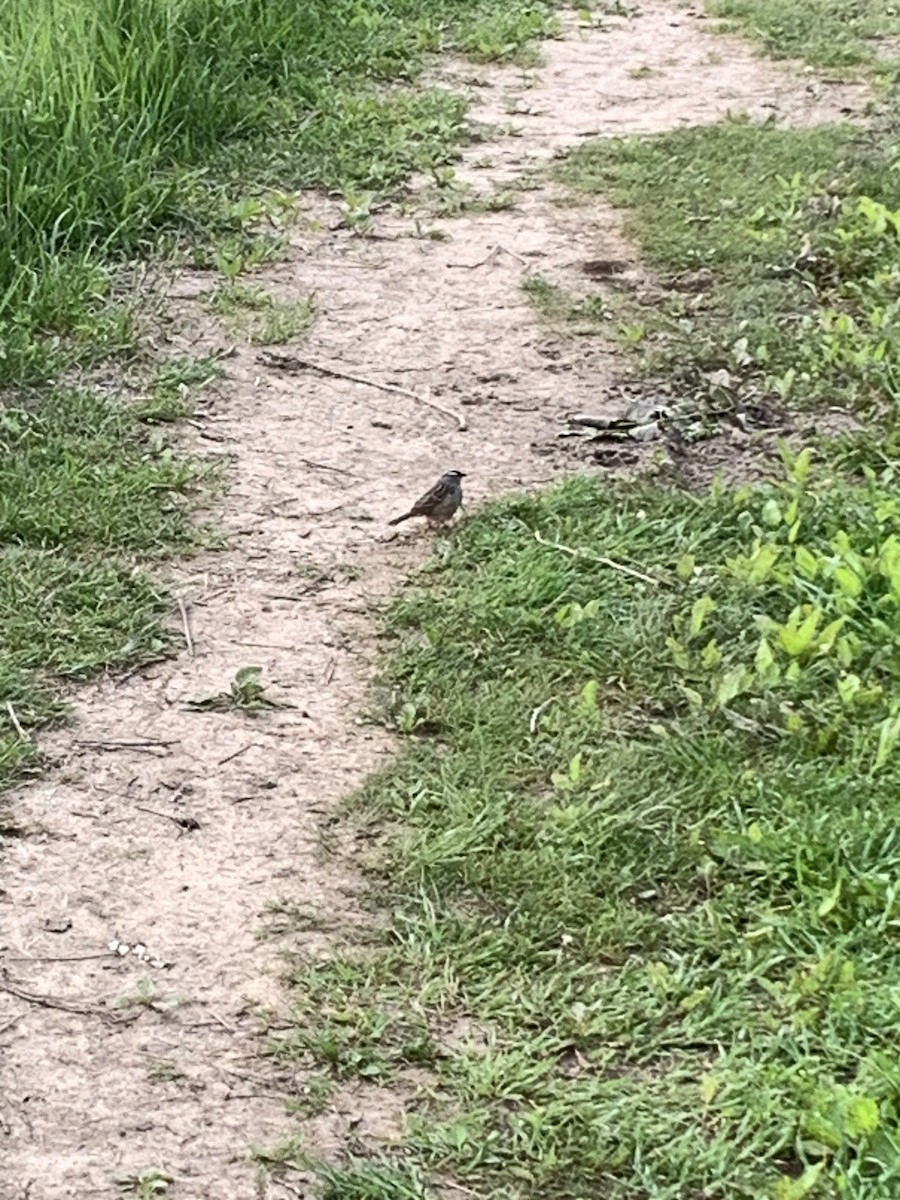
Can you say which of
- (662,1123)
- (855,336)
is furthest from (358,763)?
(855,336)

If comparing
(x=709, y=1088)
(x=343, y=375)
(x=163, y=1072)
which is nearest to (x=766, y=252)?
(x=343, y=375)

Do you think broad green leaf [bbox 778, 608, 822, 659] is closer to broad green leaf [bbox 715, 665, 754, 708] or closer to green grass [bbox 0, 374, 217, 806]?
broad green leaf [bbox 715, 665, 754, 708]

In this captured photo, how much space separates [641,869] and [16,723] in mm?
1206

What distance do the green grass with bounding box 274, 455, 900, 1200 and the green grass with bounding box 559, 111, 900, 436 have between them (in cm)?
75

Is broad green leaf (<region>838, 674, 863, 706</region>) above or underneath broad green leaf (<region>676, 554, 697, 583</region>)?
above

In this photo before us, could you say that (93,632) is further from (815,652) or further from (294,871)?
(815,652)

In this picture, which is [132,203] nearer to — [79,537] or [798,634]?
[79,537]

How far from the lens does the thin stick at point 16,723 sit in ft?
9.72

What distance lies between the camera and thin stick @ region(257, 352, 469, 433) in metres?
4.24

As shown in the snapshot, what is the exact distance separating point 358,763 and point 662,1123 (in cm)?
98

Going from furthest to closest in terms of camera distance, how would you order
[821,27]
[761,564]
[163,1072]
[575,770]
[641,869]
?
[821,27], [761,564], [575,770], [641,869], [163,1072]

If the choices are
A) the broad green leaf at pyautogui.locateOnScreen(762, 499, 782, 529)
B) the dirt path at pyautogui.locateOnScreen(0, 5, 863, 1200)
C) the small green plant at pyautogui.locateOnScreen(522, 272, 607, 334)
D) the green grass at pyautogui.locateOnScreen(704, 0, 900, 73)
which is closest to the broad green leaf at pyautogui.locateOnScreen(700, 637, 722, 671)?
the broad green leaf at pyautogui.locateOnScreen(762, 499, 782, 529)

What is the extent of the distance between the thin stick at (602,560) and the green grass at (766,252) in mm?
853

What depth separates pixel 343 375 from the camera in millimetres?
4430
